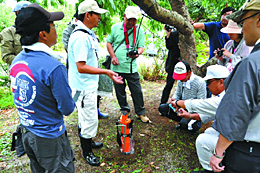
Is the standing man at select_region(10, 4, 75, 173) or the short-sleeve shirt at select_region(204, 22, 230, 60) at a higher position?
the short-sleeve shirt at select_region(204, 22, 230, 60)

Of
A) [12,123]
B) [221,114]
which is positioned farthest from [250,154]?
[12,123]

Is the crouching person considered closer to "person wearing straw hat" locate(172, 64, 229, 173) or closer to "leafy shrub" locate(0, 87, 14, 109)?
"person wearing straw hat" locate(172, 64, 229, 173)

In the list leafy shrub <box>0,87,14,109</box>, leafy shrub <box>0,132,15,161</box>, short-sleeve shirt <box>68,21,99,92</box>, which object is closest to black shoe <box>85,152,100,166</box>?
short-sleeve shirt <box>68,21,99,92</box>

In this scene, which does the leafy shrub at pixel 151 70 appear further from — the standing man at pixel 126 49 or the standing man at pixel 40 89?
the standing man at pixel 40 89

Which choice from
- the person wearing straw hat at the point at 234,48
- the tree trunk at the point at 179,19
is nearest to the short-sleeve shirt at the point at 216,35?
the tree trunk at the point at 179,19

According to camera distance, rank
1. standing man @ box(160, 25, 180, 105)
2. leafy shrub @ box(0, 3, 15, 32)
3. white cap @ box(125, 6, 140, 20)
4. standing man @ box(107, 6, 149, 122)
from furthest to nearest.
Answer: leafy shrub @ box(0, 3, 15, 32)
standing man @ box(160, 25, 180, 105)
standing man @ box(107, 6, 149, 122)
white cap @ box(125, 6, 140, 20)

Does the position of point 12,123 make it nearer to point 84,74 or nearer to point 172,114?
point 84,74

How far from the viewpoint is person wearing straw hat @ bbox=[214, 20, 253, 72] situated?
98.6 inches

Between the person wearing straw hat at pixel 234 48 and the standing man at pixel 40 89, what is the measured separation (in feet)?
7.28

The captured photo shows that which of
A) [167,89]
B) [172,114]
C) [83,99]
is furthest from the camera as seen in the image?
[167,89]

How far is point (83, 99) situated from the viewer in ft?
7.71

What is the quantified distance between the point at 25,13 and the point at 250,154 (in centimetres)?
200

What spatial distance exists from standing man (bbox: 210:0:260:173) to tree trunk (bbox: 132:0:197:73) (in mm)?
1366

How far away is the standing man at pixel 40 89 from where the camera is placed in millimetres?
1391
